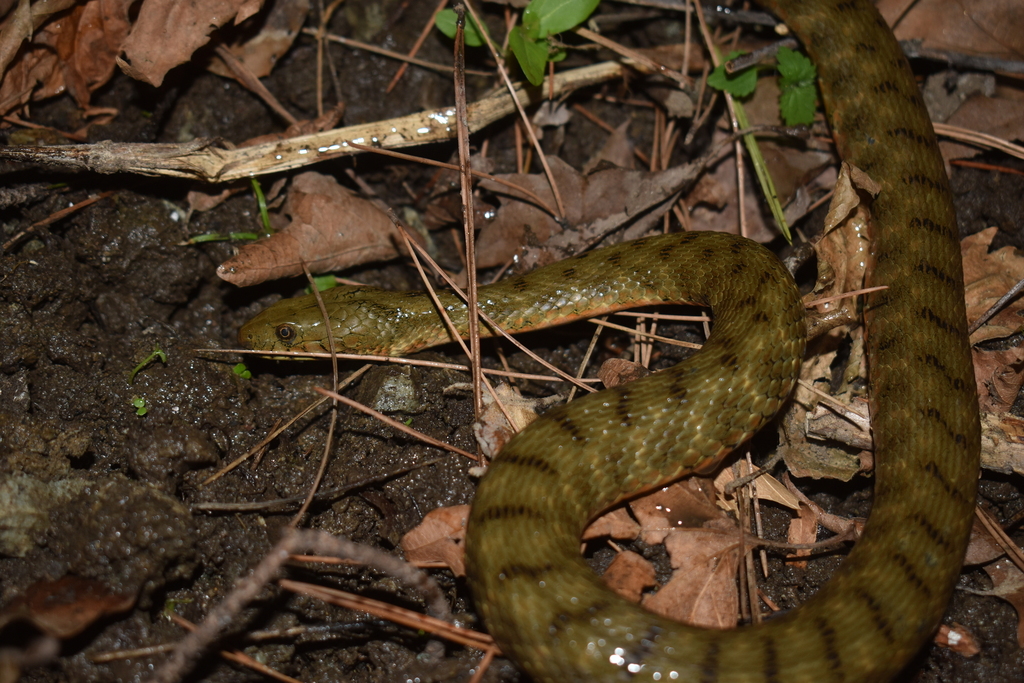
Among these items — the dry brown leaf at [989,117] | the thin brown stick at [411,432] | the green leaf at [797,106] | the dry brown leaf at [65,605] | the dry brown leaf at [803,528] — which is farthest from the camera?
the green leaf at [797,106]

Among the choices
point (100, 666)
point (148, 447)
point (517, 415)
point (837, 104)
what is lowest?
point (100, 666)

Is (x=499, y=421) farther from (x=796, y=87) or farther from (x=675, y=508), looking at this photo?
(x=796, y=87)

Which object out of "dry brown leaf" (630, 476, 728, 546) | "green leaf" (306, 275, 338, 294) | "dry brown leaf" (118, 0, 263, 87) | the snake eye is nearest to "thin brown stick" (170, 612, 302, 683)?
the snake eye

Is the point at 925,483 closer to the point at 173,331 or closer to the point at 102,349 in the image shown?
the point at 173,331

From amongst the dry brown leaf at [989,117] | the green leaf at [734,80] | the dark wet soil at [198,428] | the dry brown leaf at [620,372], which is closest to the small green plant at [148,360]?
the dark wet soil at [198,428]

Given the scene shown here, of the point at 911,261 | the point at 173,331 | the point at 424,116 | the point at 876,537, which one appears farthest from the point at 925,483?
the point at 173,331

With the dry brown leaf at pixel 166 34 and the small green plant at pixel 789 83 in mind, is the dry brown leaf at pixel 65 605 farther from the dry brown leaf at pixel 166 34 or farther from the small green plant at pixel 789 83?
the small green plant at pixel 789 83

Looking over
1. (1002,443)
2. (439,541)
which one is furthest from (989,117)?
(439,541)
